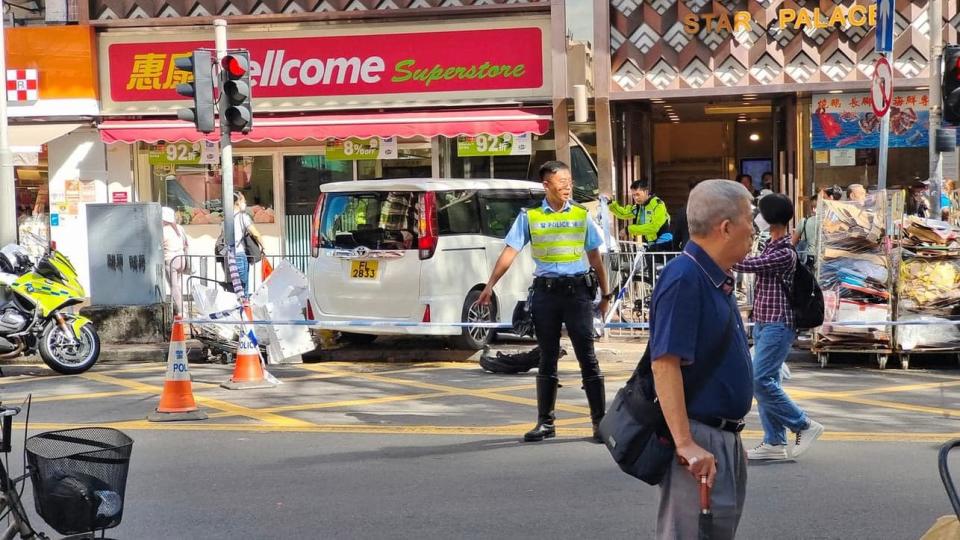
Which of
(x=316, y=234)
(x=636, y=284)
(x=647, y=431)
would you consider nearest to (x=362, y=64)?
(x=316, y=234)

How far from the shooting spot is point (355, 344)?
44.1 ft

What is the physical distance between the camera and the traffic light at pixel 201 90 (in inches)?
466

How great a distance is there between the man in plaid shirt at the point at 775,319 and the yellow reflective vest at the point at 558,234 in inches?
46.8

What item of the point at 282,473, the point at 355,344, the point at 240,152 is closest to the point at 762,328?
the point at 282,473

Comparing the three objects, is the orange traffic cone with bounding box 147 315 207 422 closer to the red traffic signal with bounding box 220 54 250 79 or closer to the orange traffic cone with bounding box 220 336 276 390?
the orange traffic cone with bounding box 220 336 276 390

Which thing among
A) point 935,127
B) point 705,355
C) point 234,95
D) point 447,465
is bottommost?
point 447,465

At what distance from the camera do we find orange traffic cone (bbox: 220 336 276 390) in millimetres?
10703

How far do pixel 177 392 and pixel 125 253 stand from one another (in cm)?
489

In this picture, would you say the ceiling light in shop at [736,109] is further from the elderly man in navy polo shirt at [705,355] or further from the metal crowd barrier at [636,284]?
the elderly man in navy polo shirt at [705,355]

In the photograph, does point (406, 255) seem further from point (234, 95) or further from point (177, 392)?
point (177, 392)

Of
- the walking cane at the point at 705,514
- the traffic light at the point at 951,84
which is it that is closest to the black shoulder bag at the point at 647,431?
the walking cane at the point at 705,514

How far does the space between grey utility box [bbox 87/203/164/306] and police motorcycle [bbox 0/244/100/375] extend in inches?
61.0

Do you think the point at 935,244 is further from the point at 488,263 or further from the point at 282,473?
the point at 282,473

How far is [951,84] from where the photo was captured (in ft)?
37.3
